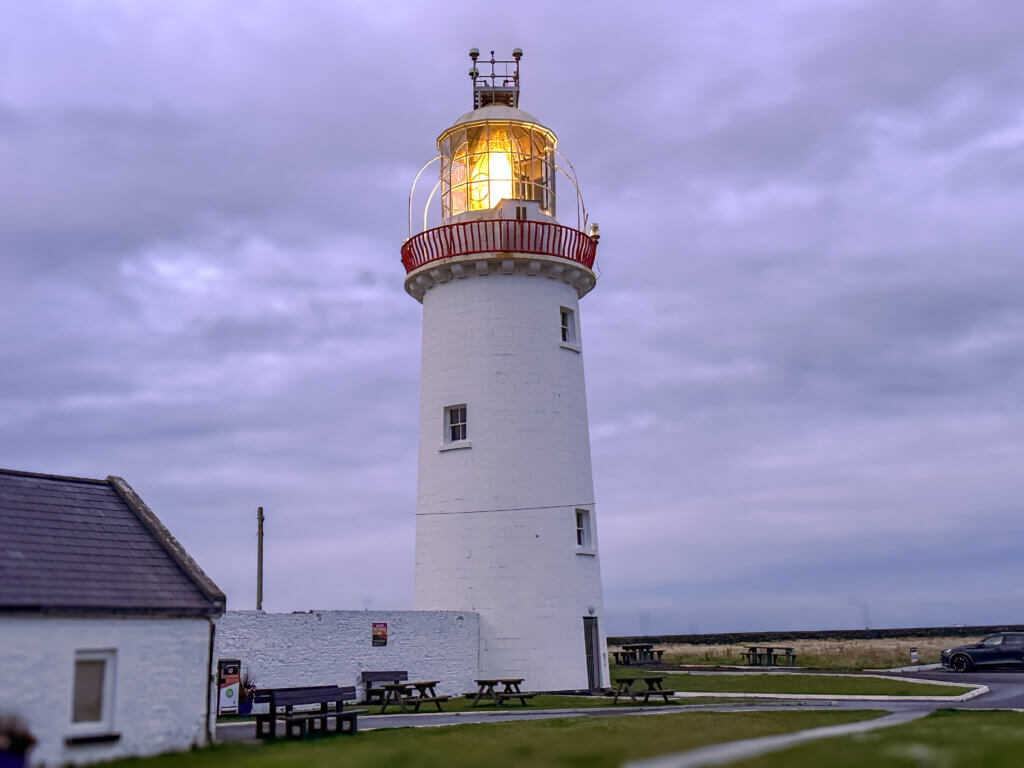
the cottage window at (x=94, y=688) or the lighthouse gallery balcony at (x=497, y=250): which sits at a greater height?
the lighthouse gallery balcony at (x=497, y=250)

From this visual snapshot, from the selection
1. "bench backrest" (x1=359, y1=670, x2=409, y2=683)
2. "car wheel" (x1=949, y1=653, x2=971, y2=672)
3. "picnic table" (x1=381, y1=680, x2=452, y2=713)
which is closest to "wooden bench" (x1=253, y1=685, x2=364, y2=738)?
"picnic table" (x1=381, y1=680, x2=452, y2=713)

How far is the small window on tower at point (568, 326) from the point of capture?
1216 inches

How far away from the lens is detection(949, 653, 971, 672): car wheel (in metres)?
34.4

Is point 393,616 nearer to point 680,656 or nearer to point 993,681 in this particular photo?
point 993,681

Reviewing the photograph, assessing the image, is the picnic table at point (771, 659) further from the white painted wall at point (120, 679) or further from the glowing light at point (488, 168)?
the white painted wall at point (120, 679)

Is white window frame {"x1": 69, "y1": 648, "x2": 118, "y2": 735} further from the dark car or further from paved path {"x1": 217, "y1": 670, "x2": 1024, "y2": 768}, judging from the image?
the dark car

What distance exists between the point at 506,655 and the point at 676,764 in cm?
1685

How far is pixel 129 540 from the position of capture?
56.2 ft

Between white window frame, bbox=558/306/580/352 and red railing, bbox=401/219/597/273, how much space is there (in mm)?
1621

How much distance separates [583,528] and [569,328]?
6.27 meters

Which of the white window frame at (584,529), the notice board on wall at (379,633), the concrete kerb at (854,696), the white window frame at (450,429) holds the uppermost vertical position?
the white window frame at (450,429)

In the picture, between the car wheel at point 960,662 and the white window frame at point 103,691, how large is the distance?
29794 mm

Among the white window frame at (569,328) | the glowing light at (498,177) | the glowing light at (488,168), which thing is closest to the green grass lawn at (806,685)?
the white window frame at (569,328)

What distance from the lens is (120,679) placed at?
14.7 metres
